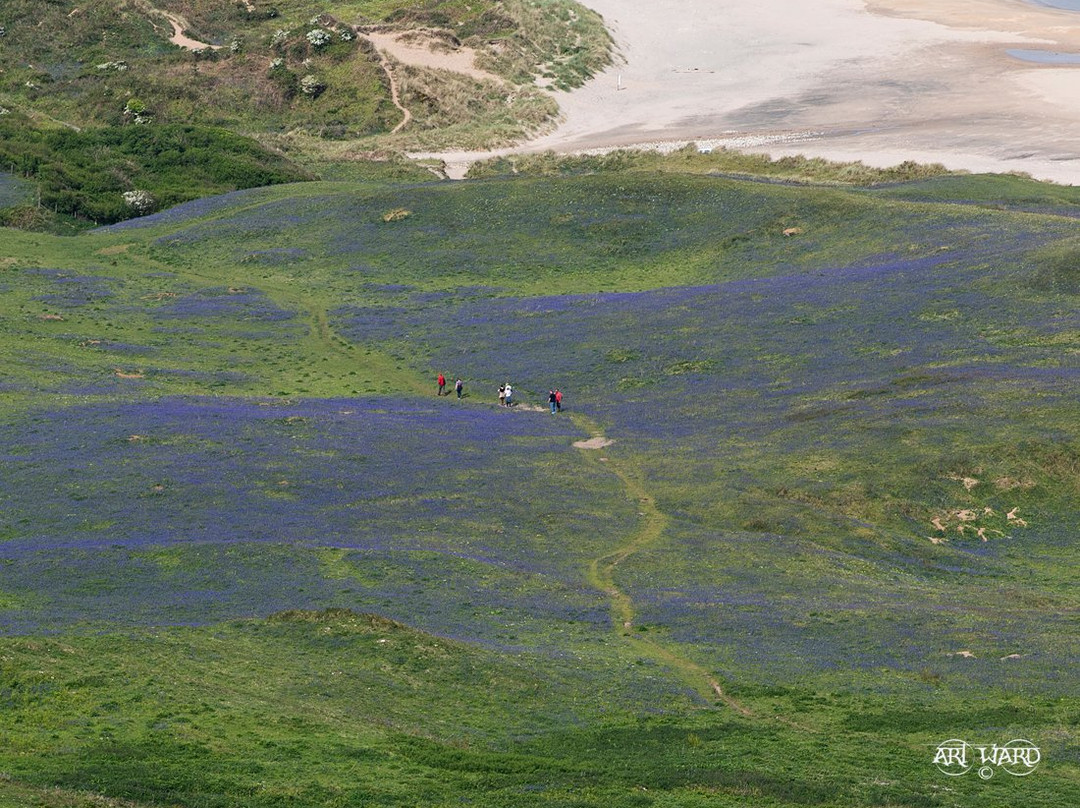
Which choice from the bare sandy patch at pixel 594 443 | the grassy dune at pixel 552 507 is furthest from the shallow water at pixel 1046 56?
the bare sandy patch at pixel 594 443

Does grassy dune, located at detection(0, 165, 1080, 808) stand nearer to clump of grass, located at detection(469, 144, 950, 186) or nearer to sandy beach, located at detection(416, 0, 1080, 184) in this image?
clump of grass, located at detection(469, 144, 950, 186)

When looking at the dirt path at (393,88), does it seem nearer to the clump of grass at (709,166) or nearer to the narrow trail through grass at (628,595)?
the clump of grass at (709,166)

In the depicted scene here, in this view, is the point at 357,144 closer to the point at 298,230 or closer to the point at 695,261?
the point at 298,230

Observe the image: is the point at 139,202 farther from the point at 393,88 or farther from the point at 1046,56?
the point at 1046,56

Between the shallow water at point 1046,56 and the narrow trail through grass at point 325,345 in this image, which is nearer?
the narrow trail through grass at point 325,345

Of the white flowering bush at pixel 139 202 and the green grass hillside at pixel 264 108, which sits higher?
the green grass hillside at pixel 264 108

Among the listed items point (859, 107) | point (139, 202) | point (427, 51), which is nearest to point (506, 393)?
point (139, 202)
